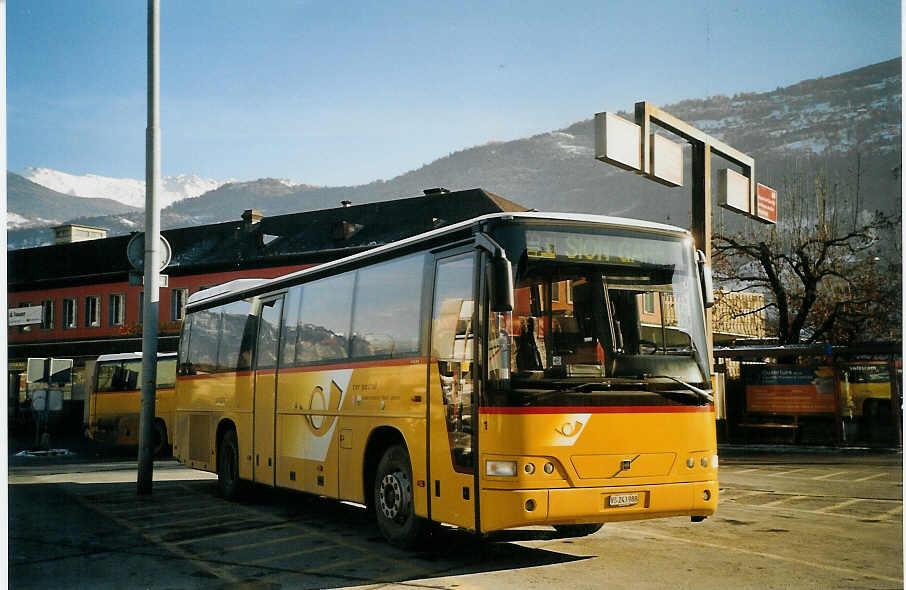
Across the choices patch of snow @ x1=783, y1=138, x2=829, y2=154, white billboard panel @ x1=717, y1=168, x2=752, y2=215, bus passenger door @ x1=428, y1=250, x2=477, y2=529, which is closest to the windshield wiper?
bus passenger door @ x1=428, y1=250, x2=477, y2=529

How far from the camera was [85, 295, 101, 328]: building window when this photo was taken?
56094 millimetres

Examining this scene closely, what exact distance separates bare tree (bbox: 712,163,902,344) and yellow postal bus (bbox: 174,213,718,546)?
2356cm

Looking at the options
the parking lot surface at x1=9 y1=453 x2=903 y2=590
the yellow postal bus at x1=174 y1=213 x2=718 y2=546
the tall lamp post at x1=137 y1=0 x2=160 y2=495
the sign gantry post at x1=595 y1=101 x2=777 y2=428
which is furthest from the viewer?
the tall lamp post at x1=137 y1=0 x2=160 y2=495

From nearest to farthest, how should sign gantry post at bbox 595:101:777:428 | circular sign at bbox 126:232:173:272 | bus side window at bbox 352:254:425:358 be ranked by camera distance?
1. bus side window at bbox 352:254:425:358
2. sign gantry post at bbox 595:101:777:428
3. circular sign at bbox 126:232:173:272

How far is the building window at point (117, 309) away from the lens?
5525 cm

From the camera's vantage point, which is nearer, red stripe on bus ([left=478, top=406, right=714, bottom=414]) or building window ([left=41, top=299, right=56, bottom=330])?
red stripe on bus ([left=478, top=406, right=714, bottom=414])

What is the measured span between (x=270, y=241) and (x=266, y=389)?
44055 mm

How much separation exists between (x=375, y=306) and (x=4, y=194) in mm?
3823

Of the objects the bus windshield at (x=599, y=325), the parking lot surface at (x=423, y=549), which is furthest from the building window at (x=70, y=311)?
the bus windshield at (x=599, y=325)

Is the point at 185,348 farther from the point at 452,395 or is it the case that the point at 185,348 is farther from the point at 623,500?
the point at 623,500

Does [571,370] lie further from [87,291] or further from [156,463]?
[87,291]

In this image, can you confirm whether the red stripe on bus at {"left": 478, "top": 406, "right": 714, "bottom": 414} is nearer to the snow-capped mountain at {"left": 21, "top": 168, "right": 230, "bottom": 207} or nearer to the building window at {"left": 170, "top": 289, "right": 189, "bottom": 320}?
the snow-capped mountain at {"left": 21, "top": 168, "right": 230, "bottom": 207}

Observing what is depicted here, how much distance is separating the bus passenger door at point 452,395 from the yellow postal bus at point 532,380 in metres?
0.02

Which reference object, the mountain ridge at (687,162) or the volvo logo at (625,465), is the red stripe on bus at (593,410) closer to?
the volvo logo at (625,465)
